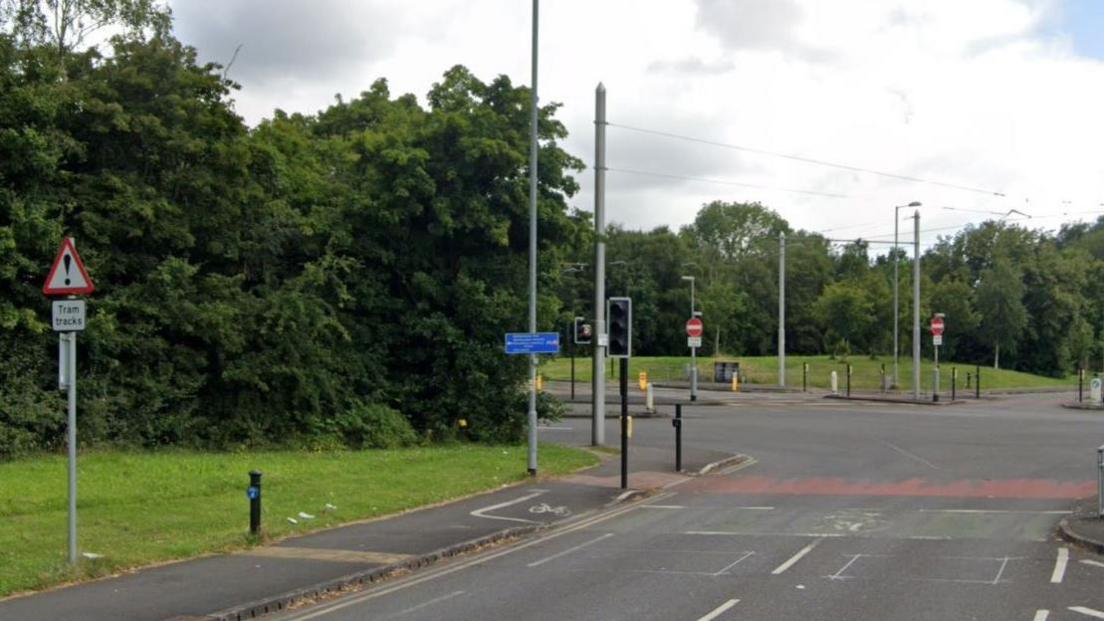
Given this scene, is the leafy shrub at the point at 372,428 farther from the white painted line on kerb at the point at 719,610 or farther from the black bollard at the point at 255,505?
the white painted line on kerb at the point at 719,610

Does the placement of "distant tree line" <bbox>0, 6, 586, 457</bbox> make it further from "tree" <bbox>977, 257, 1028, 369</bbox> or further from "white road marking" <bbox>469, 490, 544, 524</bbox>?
"tree" <bbox>977, 257, 1028, 369</bbox>

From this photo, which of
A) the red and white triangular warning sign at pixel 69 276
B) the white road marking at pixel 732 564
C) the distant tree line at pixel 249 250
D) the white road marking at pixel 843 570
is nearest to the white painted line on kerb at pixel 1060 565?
the white road marking at pixel 843 570

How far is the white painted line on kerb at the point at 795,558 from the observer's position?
469 inches

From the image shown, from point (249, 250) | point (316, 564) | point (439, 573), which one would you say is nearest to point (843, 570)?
point (439, 573)

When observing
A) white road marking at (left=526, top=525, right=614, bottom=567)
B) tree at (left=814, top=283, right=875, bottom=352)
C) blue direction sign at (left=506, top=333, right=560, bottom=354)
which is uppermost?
tree at (left=814, top=283, right=875, bottom=352)

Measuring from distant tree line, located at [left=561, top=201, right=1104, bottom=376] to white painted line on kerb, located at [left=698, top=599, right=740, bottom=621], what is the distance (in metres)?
62.4

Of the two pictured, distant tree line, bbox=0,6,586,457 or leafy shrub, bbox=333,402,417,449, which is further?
leafy shrub, bbox=333,402,417,449

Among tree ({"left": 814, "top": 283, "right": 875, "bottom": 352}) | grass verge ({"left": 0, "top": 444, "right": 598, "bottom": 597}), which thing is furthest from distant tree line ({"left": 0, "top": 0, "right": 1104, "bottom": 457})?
tree ({"left": 814, "top": 283, "right": 875, "bottom": 352})

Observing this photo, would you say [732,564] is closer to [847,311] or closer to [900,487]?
[900,487]

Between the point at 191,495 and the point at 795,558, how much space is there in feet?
29.6

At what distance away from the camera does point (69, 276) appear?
452 inches

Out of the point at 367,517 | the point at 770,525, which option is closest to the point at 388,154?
the point at 367,517

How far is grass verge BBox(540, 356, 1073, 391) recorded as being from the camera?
211 feet

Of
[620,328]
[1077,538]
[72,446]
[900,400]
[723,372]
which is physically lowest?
[900,400]
